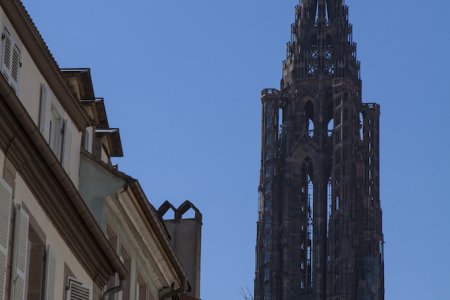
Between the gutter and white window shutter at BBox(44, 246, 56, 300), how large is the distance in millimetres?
591

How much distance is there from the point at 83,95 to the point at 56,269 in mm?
4552

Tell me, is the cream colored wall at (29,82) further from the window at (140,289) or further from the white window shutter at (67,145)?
the window at (140,289)

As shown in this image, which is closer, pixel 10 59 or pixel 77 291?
pixel 10 59

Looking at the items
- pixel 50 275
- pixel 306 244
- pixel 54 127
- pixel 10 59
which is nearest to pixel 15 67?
pixel 10 59

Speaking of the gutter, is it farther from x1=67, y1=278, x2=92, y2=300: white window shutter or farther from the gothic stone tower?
the gothic stone tower

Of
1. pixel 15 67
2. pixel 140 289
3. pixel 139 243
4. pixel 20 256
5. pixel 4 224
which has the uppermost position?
pixel 15 67

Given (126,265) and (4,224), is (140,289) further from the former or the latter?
(4,224)

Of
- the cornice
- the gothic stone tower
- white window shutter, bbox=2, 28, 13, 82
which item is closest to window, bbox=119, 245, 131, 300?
the cornice

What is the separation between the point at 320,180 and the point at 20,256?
82.0 metres

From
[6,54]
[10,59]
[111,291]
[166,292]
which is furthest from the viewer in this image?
[166,292]

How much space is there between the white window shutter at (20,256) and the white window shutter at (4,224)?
0.26m

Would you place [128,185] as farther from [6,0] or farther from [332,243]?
[332,243]

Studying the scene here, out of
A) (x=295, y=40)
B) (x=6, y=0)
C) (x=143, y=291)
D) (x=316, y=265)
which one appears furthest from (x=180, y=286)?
(x=295, y=40)

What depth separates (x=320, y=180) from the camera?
94812 mm
